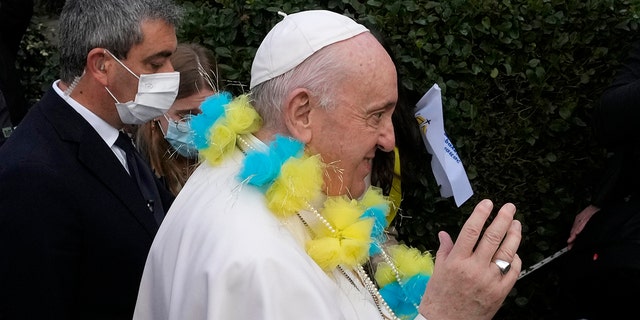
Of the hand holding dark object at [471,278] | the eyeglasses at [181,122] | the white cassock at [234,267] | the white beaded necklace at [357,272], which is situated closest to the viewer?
the white cassock at [234,267]

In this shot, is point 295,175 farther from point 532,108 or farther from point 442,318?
point 532,108

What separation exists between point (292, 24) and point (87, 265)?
1063 millimetres

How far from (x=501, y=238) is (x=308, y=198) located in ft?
1.60

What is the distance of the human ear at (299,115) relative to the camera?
1.95m

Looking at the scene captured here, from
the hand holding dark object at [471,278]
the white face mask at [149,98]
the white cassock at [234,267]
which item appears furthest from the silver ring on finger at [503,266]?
the white face mask at [149,98]

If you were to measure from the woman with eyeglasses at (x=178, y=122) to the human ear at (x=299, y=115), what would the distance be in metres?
1.44

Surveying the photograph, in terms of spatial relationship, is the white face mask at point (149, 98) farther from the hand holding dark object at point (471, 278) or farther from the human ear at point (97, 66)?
the hand holding dark object at point (471, 278)

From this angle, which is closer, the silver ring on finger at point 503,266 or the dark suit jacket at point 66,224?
the silver ring on finger at point 503,266

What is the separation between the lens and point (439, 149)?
10.7 ft

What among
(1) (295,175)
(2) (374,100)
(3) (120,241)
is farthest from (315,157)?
(3) (120,241)

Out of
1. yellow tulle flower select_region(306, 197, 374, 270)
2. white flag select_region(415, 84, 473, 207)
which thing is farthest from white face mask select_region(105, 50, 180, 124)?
yellow tulle flower select_region(306, 197, 374, 270)

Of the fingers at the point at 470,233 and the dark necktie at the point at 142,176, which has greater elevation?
the fingers at the point at 470,233

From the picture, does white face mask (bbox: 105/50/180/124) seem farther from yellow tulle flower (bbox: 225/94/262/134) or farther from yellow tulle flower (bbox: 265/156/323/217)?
yellow tulle flower (bbox: 265/156/323/217)

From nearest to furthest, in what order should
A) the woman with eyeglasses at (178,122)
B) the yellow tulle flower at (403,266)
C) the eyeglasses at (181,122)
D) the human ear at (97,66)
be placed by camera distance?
the yellow tulle flower at (403,266)
the human ear at (97,66)
the eyeglasses at (181,122)
the woman with eyeglasses at (178,122)
